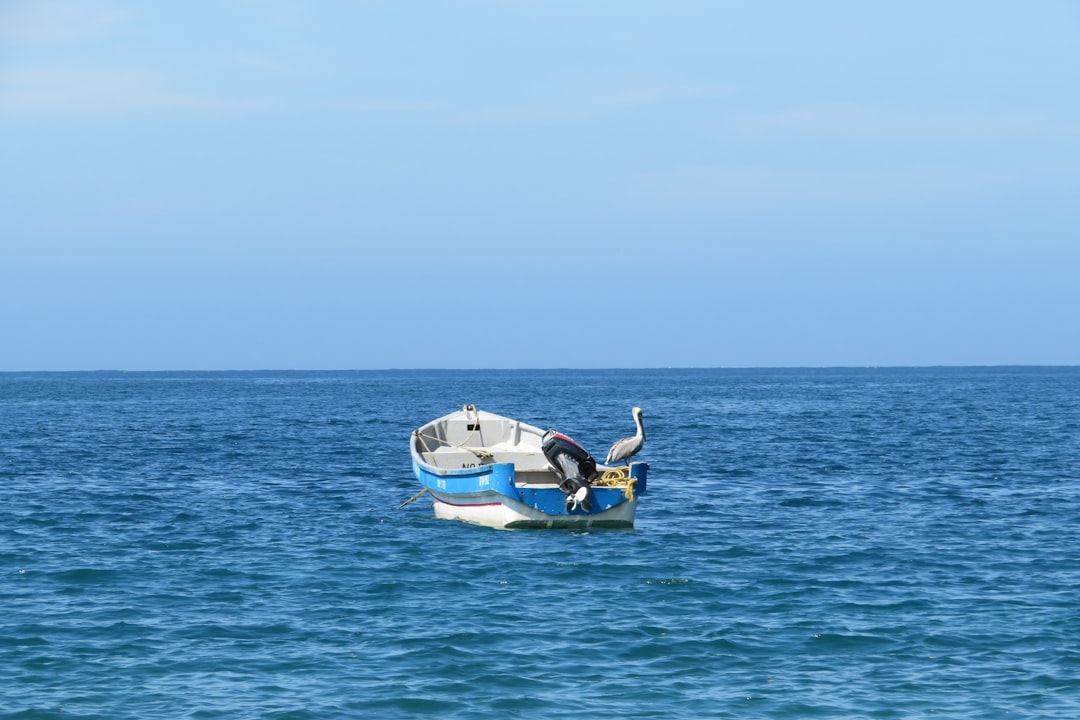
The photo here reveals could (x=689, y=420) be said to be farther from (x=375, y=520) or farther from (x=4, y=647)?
(x=4, y=647)

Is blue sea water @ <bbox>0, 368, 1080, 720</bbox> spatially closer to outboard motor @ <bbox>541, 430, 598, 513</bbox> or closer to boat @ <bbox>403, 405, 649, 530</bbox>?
boat @ <bbox>403, 405, 649, 530</bbox>

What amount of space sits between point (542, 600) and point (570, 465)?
8.04m

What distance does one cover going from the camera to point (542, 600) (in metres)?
21.6

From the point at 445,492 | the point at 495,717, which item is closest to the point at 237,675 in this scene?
the point at 495,717

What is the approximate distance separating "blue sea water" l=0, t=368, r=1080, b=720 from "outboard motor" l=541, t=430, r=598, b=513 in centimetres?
111

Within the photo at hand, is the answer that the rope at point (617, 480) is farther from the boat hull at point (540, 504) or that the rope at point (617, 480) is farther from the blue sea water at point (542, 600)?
the blue sea water at point (542, 600)

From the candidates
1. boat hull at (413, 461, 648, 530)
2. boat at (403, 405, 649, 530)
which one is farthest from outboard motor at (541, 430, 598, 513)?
boat hull at (413, 461, 648, 530)

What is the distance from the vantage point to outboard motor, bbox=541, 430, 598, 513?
2914 centimetres

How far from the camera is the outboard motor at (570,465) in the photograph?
95.6 feet

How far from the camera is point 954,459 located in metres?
49.7

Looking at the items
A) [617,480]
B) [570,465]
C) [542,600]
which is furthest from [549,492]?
[542,600]

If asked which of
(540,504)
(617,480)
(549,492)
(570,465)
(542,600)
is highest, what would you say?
(570,465)

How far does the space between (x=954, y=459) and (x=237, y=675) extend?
129ft

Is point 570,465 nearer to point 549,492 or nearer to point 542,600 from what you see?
point 549,492
